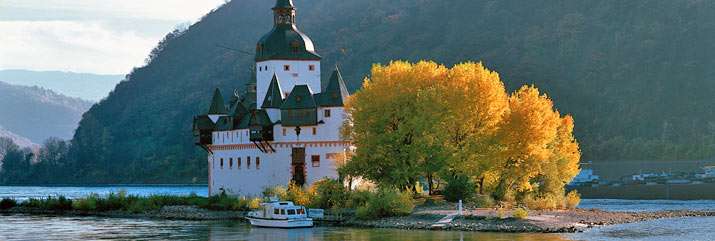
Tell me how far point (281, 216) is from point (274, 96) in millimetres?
21852

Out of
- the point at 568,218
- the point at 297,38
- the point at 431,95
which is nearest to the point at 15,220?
the point at 297,38

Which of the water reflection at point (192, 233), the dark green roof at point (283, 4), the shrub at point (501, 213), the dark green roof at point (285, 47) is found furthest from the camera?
the dark green roof at point (283, 4)

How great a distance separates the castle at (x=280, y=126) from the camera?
345 ft

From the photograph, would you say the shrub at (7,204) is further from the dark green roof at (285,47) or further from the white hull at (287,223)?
the white hull at (287,223)

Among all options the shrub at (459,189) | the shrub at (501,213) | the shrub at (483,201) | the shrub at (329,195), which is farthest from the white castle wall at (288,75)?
the shrub at (501,213)

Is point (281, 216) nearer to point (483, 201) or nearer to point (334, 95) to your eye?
point (483, 201)

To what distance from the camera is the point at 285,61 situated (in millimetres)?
112062

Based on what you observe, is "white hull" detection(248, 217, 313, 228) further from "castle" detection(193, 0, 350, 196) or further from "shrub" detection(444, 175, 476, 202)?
"castle" detection(193, 0, 350, 196)

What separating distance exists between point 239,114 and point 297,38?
872cm

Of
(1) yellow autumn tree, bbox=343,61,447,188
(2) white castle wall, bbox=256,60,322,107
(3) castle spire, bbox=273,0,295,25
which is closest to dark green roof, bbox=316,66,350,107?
(2) white castle wall, bbox=256,60,322,107

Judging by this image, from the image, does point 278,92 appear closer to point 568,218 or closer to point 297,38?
point 297,38

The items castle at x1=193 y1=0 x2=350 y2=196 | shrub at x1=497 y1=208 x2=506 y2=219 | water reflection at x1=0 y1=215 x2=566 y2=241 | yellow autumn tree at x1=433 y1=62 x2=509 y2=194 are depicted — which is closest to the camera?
water reflection at x1=0 y1=215 x2=566 y2=241

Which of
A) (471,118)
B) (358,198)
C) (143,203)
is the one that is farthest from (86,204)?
(471,118)

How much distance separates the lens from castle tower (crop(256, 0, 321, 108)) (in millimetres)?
111812
